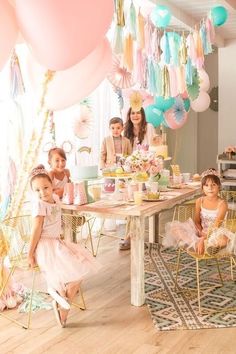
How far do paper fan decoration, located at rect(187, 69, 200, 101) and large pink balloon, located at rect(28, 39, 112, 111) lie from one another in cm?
261

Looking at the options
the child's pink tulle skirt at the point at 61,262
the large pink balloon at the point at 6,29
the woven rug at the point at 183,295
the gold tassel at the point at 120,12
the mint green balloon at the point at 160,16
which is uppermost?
the mint green balloon at the point at 160,16

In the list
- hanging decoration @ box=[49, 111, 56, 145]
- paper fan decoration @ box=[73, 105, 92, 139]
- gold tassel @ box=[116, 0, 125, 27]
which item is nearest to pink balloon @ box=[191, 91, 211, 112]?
paper fan decoration @ box=[73, 105, 92, 139]

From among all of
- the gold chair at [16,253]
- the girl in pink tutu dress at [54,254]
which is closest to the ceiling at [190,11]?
the girl in pink tutu dress at [54,254]

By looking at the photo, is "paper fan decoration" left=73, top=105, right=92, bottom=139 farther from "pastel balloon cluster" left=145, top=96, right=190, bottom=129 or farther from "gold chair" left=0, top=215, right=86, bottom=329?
"gold chair" left=0, top=215, right=86, bottom=329

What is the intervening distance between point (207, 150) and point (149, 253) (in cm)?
549

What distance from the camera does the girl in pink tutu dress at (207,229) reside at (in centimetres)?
335

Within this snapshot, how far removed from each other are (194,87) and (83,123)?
1551 millimetres

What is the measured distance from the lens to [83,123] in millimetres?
5000

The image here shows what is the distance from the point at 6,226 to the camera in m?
3.12

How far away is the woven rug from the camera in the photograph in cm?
312

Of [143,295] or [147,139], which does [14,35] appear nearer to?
[143,295]

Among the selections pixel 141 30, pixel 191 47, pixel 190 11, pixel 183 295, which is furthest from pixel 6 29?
pixel 190 11

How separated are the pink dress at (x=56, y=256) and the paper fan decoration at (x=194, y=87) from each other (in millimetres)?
2952

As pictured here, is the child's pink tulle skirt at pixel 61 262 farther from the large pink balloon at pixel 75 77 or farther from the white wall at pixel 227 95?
the white wall at pixel 227 95
